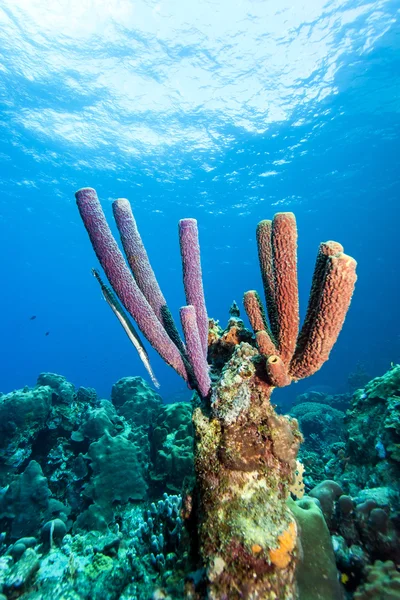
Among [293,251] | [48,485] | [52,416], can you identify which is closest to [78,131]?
[52,416]

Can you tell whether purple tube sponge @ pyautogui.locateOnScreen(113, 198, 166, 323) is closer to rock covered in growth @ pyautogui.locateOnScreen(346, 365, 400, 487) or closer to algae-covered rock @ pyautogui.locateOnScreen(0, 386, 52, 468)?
rock covered in growth @ pyautogui.locateOnScreen(346, 365, 400, 487)

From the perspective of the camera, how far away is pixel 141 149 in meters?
21.5

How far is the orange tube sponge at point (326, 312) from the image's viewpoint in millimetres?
1698

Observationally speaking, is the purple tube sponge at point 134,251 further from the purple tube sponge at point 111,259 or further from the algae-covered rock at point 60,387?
the algae-covered rock at point 60,387

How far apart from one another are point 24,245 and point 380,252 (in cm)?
5563

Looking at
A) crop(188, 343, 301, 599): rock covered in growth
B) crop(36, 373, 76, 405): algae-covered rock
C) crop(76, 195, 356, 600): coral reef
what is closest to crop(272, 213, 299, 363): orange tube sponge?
crop(76, 195, 356, 600): coral reef

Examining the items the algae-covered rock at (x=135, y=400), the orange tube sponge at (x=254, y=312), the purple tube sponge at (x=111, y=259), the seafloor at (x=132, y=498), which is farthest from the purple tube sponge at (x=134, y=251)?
the algae-covered rock at (x=135, y=400)

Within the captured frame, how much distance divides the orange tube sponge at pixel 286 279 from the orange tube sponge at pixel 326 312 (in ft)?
0.33

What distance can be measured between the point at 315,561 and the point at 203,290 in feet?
7.74

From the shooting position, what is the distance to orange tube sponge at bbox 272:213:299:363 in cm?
203

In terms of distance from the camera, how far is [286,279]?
6.83 ft

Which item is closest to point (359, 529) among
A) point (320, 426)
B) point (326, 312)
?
point (326, 312)

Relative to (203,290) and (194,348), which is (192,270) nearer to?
(203,290)

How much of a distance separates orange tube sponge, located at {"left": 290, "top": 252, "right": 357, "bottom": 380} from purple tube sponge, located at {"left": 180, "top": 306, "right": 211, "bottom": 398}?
2.26 ft
